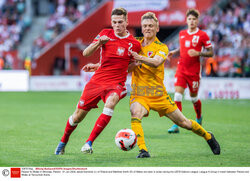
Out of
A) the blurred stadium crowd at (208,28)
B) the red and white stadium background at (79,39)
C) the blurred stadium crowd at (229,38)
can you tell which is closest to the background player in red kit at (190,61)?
the blurred stadium crowd at (208,28)

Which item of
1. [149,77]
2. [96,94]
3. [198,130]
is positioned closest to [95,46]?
[96,94]

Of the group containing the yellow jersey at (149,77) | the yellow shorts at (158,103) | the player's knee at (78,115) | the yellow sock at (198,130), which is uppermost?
the yellow jersey at (149,77)

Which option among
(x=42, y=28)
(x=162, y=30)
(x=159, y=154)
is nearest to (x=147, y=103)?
(x=159, y=154)

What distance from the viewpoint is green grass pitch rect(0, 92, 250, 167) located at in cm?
658

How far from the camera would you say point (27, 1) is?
1502 inches

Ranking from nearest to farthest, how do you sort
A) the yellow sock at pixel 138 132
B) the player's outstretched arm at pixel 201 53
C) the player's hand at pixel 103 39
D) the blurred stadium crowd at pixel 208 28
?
1. the player's hand at pixel 103 39
2. the yellow sock at pixel 138 132
3. the player's outstretched arm at pixel 201 53
4. the blurred stadium crowd at pixel 208 28

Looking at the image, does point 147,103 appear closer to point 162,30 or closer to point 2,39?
point 162,30

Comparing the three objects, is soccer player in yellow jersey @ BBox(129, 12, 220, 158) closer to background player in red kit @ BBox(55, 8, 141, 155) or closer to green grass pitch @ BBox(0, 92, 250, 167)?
background player in red kit @ BBox(55, 8, 141, 155)

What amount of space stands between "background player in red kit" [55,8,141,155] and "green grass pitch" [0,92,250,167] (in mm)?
610

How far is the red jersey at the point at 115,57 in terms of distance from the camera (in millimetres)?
7039

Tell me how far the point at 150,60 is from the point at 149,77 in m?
0.46

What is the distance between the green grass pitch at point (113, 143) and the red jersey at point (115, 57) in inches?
44.7

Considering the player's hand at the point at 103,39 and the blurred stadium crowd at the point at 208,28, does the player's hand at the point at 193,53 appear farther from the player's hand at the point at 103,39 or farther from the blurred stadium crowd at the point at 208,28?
the blurred stadium crowd at the point at 208,28

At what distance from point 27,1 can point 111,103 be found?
108ft
